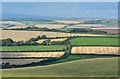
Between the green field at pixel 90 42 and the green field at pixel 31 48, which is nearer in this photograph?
the green field at pixel 31 48

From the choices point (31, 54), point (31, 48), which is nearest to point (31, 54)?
point (31, 54)

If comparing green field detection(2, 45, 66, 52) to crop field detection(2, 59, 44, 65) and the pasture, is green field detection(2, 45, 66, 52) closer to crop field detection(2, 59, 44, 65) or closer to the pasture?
the pasture

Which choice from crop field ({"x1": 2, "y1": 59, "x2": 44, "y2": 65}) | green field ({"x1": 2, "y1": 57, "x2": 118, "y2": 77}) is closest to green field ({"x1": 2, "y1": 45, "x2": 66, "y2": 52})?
crop field ({"x1": 2, "y1": 59, "x2": 44, "y2": 65})

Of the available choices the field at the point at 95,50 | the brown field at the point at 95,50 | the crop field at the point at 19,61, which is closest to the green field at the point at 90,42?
the field at the point at 95,50

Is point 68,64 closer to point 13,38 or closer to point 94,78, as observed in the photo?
point 94,78

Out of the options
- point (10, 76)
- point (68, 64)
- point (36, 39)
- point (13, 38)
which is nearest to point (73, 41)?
point (36, 39)

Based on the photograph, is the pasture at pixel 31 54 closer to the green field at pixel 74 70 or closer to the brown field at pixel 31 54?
the brown field at pixel 31 54

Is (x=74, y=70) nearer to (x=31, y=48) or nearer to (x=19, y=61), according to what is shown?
(x=19, y=61)

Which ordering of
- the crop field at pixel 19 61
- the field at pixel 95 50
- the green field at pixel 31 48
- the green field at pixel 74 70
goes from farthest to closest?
the green field at pixel 31 48 < the field at pixel 95 50 < the crop field at pixel 19 61 < the green field at pixel 74 70
